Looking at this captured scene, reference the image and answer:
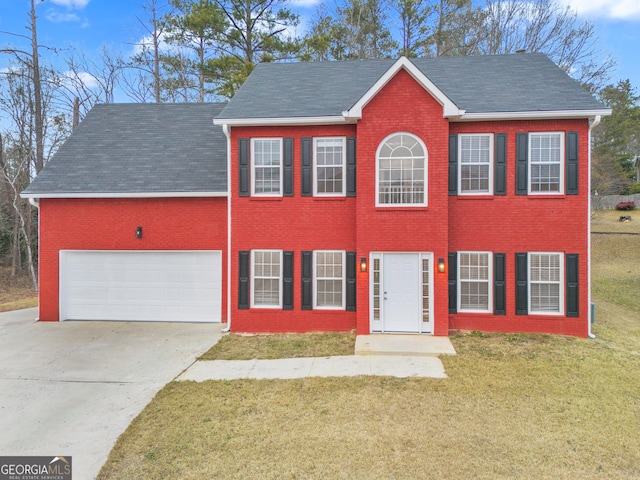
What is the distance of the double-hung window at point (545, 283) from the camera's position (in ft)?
31.9

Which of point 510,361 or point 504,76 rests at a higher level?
point 504,76

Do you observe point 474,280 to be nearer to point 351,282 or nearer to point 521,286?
point 521,286

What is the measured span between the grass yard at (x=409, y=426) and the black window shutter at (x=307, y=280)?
3483mm

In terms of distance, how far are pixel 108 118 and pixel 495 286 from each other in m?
13.7

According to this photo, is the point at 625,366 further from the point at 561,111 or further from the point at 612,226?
the point at 612,226

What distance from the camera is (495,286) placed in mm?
9836

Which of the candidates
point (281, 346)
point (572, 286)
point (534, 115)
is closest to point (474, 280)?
point (572, 286)

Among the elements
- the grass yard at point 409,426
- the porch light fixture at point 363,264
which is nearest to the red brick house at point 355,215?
the porch light fixture at point 363,264

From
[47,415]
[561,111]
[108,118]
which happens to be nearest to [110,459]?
[47,415]

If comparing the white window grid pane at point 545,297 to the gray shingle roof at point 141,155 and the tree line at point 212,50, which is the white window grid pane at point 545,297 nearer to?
the gray shingle roof at point 141,155

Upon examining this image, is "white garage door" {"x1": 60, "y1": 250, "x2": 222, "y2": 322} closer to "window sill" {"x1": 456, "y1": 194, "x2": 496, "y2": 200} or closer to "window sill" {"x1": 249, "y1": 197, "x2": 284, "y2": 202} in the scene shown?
"window sill" {"x1": 249, "y1": 197, "x2": 284, "y2": 202}

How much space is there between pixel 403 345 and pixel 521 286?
356 centimetres

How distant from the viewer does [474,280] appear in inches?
392

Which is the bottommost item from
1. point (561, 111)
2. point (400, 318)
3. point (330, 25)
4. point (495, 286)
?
point (400, 318)
